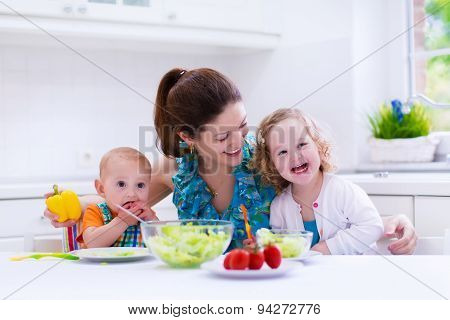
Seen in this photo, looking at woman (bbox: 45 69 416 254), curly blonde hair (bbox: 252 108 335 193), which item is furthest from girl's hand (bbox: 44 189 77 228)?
curly blonde hair (bbox: 252 108 335 193)

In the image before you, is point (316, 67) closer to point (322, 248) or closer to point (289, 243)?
point (322, 248)

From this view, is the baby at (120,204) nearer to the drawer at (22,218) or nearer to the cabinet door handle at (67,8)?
the drawer at (22,218)

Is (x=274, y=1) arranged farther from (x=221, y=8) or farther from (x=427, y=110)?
(x=427, y=110)

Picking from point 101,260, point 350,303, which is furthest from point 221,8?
point 350,303

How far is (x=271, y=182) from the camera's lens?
1.98 metres

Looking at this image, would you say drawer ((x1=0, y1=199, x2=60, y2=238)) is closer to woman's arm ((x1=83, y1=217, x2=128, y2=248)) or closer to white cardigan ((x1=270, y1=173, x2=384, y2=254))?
woman's arm ((x1=83, y1=217, x2=128, y2=248))

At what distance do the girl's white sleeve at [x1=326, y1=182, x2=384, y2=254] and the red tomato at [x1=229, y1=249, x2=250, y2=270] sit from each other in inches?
27.2

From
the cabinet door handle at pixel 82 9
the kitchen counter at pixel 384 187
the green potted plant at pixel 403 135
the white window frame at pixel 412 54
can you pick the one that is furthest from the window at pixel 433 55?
the cabinet door handle at pixel 82 9

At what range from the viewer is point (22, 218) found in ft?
8.61

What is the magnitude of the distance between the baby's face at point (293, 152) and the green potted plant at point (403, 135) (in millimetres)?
1162

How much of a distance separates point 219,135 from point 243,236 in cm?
33

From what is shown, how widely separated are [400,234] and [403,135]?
4.46ft

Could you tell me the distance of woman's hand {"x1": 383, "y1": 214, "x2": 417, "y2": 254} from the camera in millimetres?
1644

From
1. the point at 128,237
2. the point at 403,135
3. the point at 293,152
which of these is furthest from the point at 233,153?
the point at 403,135
